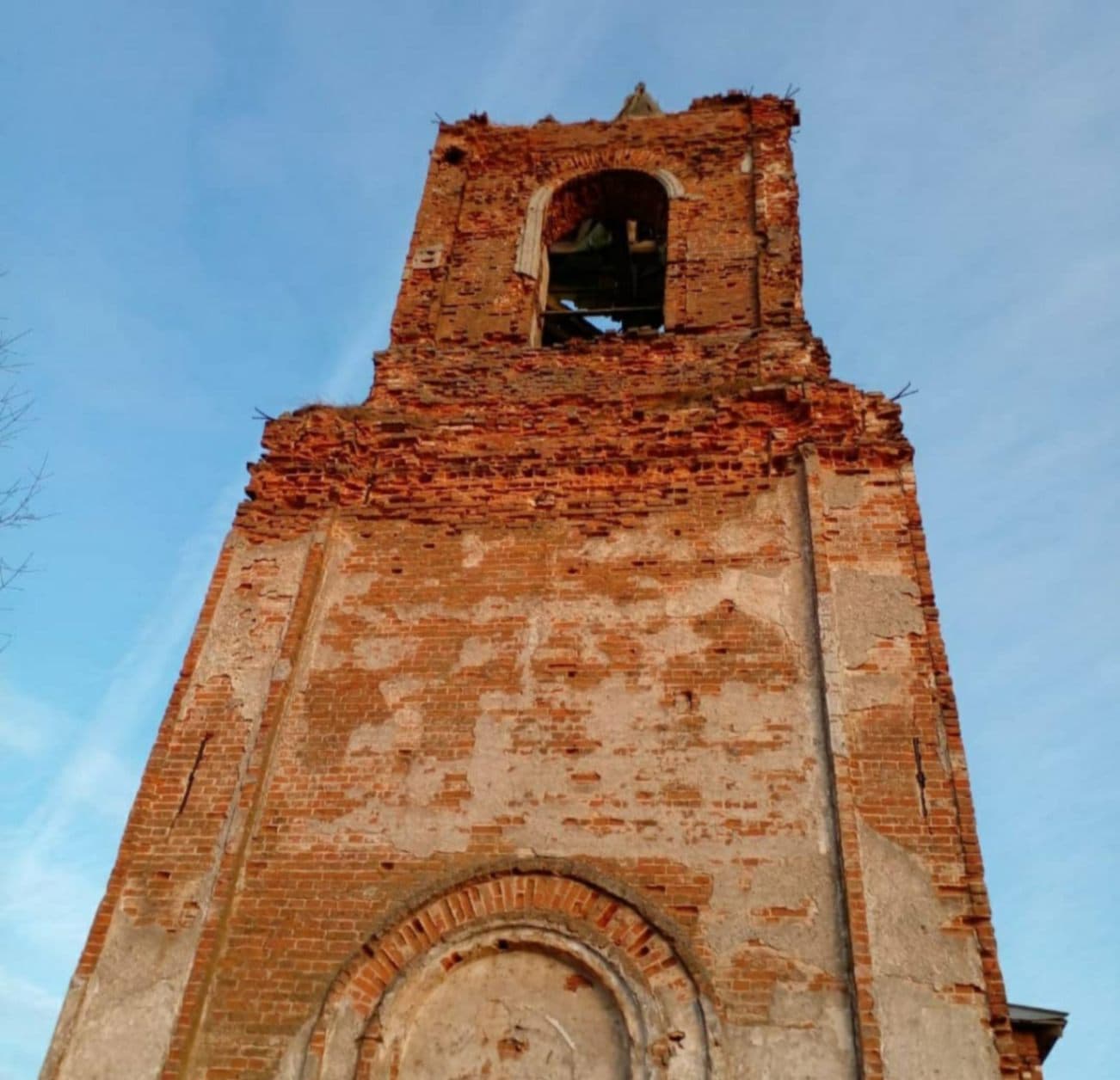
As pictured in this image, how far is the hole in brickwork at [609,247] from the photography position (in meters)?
10.7

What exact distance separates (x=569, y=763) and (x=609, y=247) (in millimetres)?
6437

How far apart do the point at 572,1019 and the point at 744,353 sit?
5.08 meters

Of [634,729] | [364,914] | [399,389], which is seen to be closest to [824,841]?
[634,729]

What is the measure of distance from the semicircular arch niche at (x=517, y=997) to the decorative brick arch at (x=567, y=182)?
6099mm

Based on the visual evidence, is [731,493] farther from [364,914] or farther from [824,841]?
[364,914]

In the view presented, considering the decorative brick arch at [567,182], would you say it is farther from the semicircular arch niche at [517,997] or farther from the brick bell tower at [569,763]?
the semicircular arch niche at [517,997]

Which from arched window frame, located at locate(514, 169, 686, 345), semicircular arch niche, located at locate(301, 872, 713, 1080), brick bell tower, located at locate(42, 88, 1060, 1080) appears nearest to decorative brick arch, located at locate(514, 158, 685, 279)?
arched window frame, located at locate(514, 169, 686, 345)

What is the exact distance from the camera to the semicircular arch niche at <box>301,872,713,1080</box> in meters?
5.13

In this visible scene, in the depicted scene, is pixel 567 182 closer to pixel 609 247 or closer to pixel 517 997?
pixel 609 247

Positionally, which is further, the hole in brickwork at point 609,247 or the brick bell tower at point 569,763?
the hole in brickwork at point 609,247

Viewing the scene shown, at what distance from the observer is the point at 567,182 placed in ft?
36.4

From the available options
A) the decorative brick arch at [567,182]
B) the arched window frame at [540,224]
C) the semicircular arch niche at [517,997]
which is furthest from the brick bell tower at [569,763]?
the decorative brick arch at [567,182]

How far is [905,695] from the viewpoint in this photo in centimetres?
602

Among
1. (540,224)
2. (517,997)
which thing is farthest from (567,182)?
(517,997)
